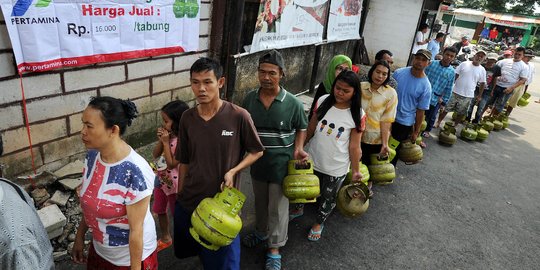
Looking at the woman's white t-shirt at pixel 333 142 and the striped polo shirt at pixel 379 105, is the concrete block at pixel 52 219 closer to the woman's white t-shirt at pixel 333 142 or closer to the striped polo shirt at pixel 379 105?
the woman's white t-shirt at pixel 333 142

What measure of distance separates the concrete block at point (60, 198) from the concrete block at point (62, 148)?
38cm

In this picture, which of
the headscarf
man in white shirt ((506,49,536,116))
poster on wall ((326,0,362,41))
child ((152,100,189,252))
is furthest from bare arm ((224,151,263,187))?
man in white shirt ((506,49,536,116))

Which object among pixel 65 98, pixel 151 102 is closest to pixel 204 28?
pixel 151 102

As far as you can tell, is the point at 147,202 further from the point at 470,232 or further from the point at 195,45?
the point at 470,232

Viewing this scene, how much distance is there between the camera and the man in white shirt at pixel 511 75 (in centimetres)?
812

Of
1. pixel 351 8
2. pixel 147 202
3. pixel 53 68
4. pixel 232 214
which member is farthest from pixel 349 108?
pixel 351 8

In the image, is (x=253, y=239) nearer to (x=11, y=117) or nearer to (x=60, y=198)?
(x=60, y=198)

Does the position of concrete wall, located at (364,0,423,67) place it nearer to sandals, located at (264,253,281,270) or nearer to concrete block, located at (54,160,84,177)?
sandals, located at (264,253,281,270)

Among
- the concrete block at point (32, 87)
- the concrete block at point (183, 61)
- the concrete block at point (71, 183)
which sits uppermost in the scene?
the concrete block at point (183, 61)

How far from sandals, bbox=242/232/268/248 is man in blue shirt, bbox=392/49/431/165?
2.50 meters

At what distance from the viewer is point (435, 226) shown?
437 centimetres

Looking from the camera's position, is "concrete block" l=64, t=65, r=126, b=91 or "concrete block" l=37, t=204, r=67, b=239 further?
"concrete block" l=64, t=65, r=126, b=91

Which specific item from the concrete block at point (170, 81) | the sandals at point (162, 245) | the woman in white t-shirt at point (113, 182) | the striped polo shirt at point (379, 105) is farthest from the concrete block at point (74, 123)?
the striped polo shirt at point (379, 105)

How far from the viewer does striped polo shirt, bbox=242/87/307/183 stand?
2.89 meters
